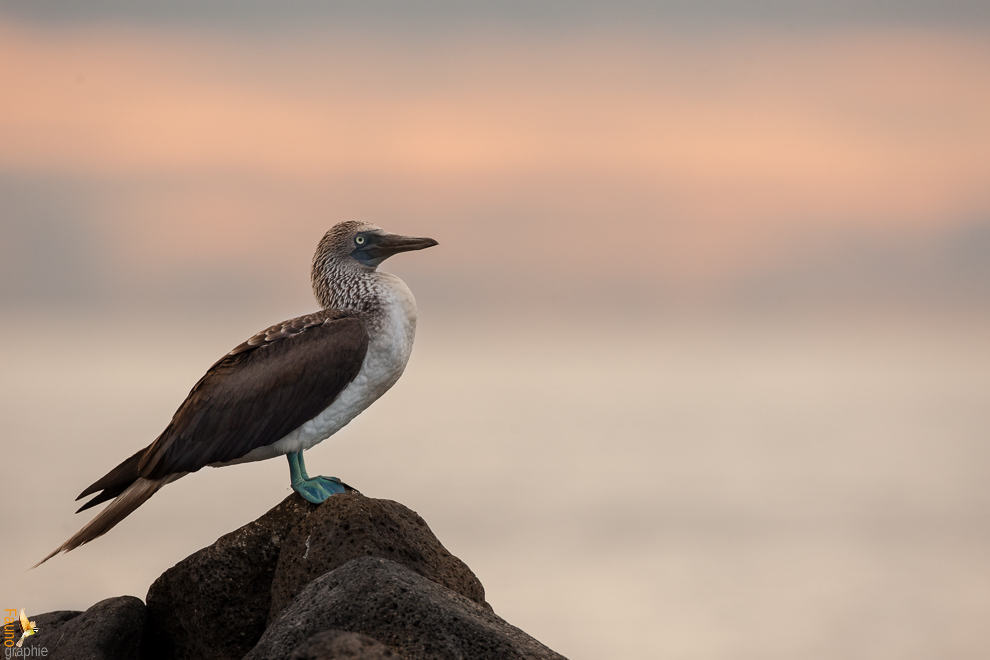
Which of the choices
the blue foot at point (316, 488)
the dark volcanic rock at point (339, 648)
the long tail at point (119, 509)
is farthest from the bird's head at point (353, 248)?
the dark volcanic rock at point (339, 648)

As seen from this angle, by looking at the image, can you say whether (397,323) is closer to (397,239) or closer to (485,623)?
(397,239)

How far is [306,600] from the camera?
646 centimetres

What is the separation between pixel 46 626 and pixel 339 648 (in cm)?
479

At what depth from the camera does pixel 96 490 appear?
8.15 m

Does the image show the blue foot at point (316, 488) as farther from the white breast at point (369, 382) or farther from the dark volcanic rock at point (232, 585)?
the white breast at point (369, 382)

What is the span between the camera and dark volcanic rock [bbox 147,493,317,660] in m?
8.05

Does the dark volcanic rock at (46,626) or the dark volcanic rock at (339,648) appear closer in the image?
the dark volcanic rock at (339,648)

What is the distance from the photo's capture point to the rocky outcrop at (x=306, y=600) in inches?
239

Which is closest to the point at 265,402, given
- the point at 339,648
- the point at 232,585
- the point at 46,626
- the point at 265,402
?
the point at 265,402

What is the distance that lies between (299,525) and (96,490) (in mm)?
1742

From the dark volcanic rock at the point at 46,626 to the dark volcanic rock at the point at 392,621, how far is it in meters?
3.22

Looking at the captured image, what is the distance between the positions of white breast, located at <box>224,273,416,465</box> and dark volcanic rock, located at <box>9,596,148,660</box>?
5.14 feet

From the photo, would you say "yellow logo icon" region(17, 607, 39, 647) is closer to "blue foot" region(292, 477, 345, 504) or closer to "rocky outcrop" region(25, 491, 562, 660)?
"rocky outcrop" region(25, 491, 562, 660)

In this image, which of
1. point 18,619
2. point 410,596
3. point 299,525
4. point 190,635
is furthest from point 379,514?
point 18,619
